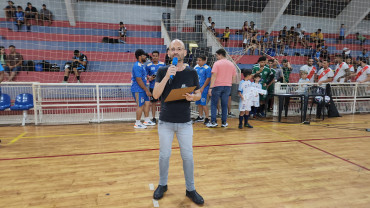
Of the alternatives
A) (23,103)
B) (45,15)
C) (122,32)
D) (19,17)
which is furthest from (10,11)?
(23,103)

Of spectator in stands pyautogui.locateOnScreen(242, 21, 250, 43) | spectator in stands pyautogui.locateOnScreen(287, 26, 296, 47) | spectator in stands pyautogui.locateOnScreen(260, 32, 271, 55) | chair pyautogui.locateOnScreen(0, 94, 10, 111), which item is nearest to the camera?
chair pyautogui.locateOnScreen(0, 94, 10, 111)

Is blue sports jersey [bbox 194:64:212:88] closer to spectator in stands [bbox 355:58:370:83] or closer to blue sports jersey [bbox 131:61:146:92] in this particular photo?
blue sports jersey [bbox 131:61:146:92]

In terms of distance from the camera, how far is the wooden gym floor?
2.26m

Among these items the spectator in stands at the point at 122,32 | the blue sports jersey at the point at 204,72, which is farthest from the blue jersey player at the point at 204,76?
the spectator in stands at the point at 122,32

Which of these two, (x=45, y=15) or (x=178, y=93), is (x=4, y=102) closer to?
(x=178, y=93)

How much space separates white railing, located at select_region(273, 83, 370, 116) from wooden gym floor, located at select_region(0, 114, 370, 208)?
1944mm

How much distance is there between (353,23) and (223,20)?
8016 millimetres

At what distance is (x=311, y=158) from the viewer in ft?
11.1

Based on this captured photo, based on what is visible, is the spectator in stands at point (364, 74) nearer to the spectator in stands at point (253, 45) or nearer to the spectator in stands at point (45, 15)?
the spectator in stands at point (253, 45)

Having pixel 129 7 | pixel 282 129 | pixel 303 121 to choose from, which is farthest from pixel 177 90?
pixel 129 7

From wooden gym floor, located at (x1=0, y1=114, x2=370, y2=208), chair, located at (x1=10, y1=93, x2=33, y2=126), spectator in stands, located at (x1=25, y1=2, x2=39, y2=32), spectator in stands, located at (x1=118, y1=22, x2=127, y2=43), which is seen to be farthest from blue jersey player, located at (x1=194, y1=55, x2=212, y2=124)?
spectator in stands, located at (x1=25, y1=2, x2=39, y2=32)

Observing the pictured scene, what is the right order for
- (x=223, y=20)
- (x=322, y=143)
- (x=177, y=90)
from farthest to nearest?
(x=223, y=20) → (x=322, y=143) → (x=177, y=90)

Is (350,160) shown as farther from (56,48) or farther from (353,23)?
(353,23)

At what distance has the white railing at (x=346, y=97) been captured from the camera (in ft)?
22.2
